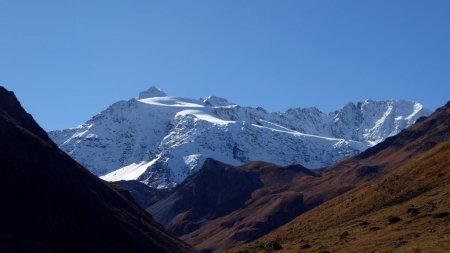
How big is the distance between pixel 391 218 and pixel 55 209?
72.9 metres

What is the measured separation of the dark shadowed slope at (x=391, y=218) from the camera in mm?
76312

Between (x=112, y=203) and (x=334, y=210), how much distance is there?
58838mm

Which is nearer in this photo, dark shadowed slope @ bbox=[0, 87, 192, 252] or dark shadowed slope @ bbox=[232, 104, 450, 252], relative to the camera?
dark shadowed slope @ bbox=[232, 104, 450, 252]

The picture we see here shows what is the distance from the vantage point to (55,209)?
463 feet

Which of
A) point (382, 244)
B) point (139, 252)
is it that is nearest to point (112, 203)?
point (139, 252)

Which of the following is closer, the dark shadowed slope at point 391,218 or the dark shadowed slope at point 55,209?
the dark shadowed slope at point 391,218

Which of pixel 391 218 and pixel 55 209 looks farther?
pixel 55 209

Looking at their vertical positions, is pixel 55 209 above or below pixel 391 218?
above

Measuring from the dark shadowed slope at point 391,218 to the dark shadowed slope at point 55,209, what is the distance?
36.0m

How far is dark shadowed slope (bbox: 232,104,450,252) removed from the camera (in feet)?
250

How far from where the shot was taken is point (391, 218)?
306 feet

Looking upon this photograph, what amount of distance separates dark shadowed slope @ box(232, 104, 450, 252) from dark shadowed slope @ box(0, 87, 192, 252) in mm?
36001

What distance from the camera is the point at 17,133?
155875 millimetres

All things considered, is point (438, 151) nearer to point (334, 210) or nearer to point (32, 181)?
point (334, 210)
